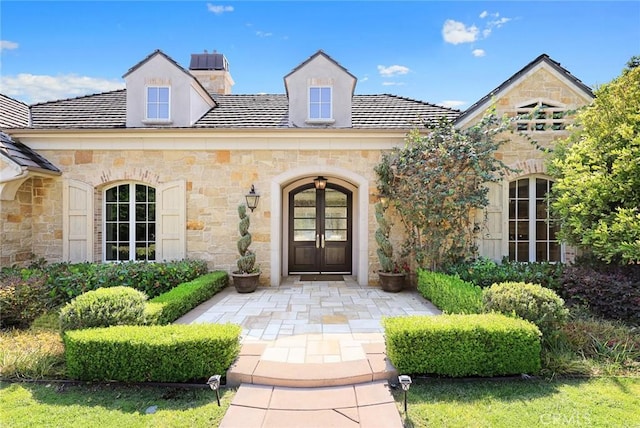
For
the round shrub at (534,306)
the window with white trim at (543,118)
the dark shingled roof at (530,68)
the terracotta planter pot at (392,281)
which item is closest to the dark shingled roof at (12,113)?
the terracotta planter pot at (392,281)

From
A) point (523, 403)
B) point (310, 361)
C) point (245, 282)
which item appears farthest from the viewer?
point (245, 282)

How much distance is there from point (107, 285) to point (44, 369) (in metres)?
2.96

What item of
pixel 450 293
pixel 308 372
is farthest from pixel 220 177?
pixel 450 293

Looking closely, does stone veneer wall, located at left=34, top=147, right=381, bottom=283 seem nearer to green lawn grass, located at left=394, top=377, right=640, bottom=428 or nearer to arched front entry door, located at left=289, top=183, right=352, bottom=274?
arched front entry door, located at left=289, top=183, right=352, bottom=274

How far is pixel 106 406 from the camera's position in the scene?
11.5 feet

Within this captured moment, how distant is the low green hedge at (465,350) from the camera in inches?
153

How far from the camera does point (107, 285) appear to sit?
683cm

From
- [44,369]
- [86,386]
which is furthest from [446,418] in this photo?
[44,369]

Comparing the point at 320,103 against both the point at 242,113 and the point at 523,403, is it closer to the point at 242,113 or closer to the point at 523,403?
the point at 242,113

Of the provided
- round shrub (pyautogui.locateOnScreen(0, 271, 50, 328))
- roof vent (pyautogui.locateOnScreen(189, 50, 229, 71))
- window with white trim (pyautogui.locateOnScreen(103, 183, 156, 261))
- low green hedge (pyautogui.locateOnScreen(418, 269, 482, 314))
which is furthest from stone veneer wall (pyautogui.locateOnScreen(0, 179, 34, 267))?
low green hedge (pyautogui.locateOnScreen(418, 269, 482, 314))

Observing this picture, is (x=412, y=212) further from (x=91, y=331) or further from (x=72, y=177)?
(x=72, y=177)

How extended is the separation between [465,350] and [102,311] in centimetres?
478

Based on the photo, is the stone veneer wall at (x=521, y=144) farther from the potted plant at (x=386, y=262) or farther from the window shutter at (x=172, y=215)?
the window shutter at (x=172, y=215)

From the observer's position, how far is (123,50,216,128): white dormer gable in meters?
8.84
